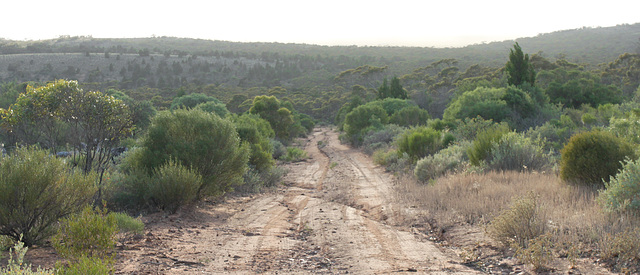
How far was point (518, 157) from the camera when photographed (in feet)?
38.8

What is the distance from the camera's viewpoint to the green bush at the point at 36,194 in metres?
5.80

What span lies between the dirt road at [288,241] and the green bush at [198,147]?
32.1 inches

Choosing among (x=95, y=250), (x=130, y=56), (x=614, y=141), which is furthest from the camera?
(x=130, y=56)

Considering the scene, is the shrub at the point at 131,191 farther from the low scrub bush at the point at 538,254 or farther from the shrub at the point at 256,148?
the low scrub bush at the point at 538,254

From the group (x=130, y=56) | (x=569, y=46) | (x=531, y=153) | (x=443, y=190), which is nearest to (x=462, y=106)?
(x=531, y=153)

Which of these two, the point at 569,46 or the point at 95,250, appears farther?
the point at 569,46

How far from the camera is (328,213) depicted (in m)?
10.1

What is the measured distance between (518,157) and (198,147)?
8.98m

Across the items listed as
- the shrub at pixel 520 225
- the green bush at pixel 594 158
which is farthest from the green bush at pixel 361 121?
the shrub at pixel 520 225

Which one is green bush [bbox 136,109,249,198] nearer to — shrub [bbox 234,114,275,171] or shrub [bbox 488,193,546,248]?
shrub [bbox 234,114,275,171]

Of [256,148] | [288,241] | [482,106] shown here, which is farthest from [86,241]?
[482,106]

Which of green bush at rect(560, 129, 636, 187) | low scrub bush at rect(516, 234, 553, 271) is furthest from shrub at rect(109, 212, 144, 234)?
green bush at rect(560, 129, 636, 187)

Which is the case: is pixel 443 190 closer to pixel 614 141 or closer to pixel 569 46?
pixel 614 141

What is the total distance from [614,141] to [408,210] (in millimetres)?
4641
